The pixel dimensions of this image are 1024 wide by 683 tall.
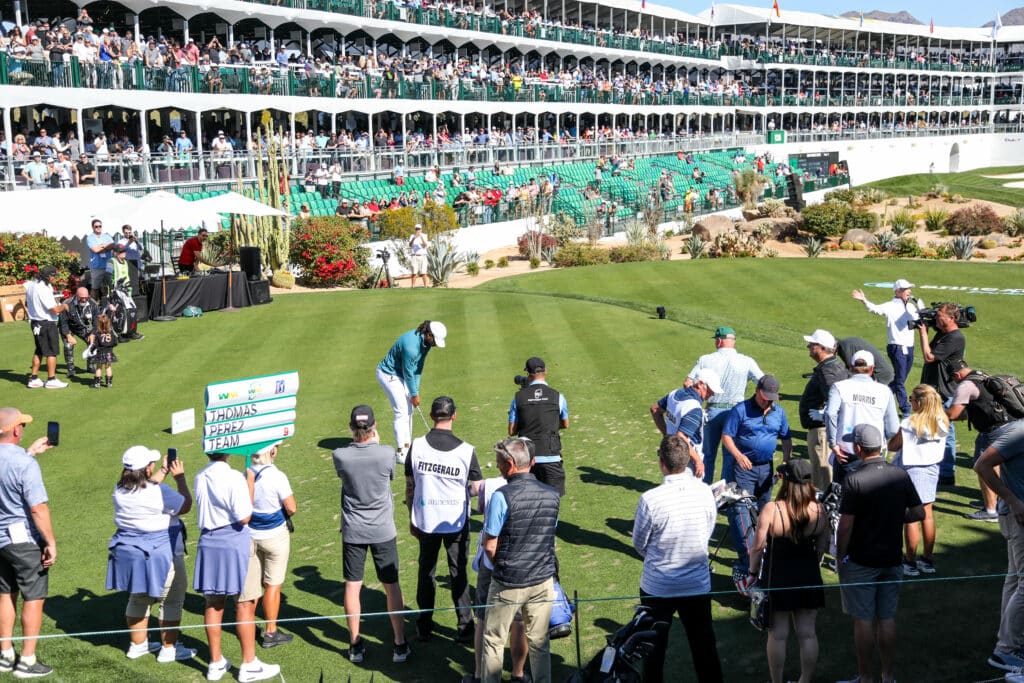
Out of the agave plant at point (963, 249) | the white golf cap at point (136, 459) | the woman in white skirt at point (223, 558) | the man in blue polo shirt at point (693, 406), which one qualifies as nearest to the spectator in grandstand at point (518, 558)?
the woman in white skirt at point (223, 558)

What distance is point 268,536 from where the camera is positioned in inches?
293

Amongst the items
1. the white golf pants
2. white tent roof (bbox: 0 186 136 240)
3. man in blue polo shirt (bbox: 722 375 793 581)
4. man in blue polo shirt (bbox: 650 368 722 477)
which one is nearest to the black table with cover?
white tent roof (bbox: 0 186 136 240)

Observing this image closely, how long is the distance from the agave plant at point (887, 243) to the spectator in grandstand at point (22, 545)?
32.1 metres

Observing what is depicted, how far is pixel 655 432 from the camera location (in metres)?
12.8

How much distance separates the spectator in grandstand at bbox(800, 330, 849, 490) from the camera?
32.6 ft

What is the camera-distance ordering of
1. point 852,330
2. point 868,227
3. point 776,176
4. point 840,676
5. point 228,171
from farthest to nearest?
point 776,176 → point 868,227 → point 228,171 → point 852,330 → point 840,676

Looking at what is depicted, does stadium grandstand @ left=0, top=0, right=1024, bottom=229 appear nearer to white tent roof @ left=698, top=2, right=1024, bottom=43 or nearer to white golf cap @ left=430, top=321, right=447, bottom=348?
white tent roof @ left=698, top=2, right=1024, bottom=43

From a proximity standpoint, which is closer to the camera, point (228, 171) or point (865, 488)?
point (865, 488)

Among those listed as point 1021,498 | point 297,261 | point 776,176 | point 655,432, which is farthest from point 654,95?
point 1021,498

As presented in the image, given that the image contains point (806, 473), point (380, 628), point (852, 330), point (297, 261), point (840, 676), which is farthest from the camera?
point (297, 261)

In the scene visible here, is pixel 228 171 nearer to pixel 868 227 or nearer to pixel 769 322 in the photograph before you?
pixel 769 322

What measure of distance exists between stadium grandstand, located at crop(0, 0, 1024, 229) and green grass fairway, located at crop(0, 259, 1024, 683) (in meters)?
12.3

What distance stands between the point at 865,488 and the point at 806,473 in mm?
539

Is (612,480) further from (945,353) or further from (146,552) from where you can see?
(146,552)
